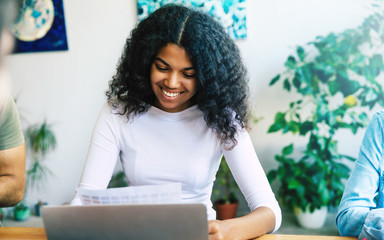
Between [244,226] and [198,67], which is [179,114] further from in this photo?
[244,226]

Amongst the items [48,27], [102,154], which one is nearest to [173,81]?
[102,154]

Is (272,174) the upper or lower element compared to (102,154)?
lower

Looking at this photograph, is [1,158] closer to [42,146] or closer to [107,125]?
[107,125]

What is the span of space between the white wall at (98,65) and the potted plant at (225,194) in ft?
0.98

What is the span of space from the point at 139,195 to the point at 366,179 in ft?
2.31

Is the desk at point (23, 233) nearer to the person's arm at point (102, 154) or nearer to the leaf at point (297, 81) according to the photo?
the person's arm at point (102, 154)

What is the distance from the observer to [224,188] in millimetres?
2891

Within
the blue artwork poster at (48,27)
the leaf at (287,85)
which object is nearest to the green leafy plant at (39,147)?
the blue artwork poster at (48,27)

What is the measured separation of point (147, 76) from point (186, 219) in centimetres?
68

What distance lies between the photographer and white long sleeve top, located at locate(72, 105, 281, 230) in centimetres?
126

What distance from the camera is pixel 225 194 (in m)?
2.90

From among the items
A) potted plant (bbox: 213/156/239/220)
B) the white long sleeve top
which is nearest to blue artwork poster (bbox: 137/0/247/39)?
potted plant (bbox: 213/156/239/220)

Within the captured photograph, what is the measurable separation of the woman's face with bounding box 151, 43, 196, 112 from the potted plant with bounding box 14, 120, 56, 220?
6.82 feet

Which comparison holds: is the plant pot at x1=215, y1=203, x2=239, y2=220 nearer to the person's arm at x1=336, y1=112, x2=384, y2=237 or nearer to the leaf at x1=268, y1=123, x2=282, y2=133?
the leaf at x1=268, y1=123, x2=282, y2=133
